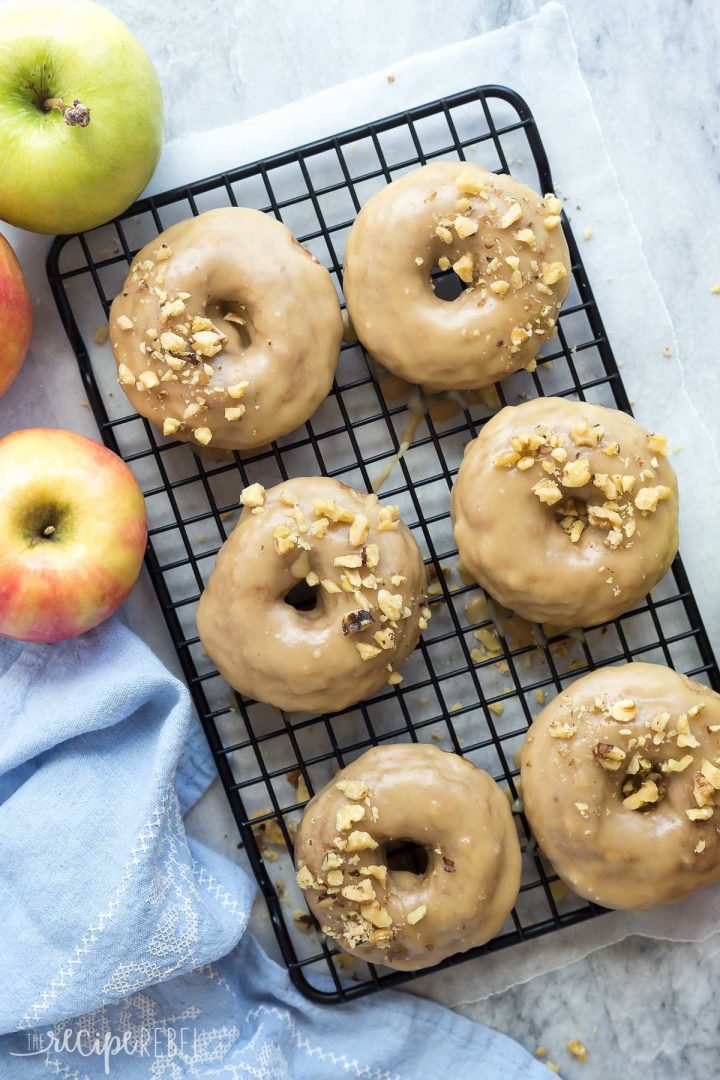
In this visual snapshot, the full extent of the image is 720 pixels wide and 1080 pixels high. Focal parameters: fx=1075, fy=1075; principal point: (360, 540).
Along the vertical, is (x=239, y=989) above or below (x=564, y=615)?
below

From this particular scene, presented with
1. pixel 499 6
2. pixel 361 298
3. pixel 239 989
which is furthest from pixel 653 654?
pixel 499 6

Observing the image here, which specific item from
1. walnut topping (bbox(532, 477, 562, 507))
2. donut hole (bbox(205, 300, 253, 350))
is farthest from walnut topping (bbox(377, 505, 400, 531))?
donut hole (bbox(205, 300, 253, 350))

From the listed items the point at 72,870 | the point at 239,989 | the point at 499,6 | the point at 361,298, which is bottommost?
the point at 239,989

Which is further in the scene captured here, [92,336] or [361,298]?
[92,336]

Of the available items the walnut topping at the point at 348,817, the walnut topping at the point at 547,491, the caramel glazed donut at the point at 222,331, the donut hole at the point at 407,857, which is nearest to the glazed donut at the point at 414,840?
the walnut topping at the point at 348,817

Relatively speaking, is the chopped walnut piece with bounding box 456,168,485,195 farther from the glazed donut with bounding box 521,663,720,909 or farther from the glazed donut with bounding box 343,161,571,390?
→ the glazed donut with bounding box 521,663,720,909

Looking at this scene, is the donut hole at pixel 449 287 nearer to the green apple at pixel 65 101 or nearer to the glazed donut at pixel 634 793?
the green apple at pixel 65 101

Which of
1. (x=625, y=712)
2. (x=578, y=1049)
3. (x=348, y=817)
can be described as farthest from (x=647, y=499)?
(x=578, y=1049)

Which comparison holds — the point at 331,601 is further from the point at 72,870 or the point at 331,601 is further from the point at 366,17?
the point at 366,17
